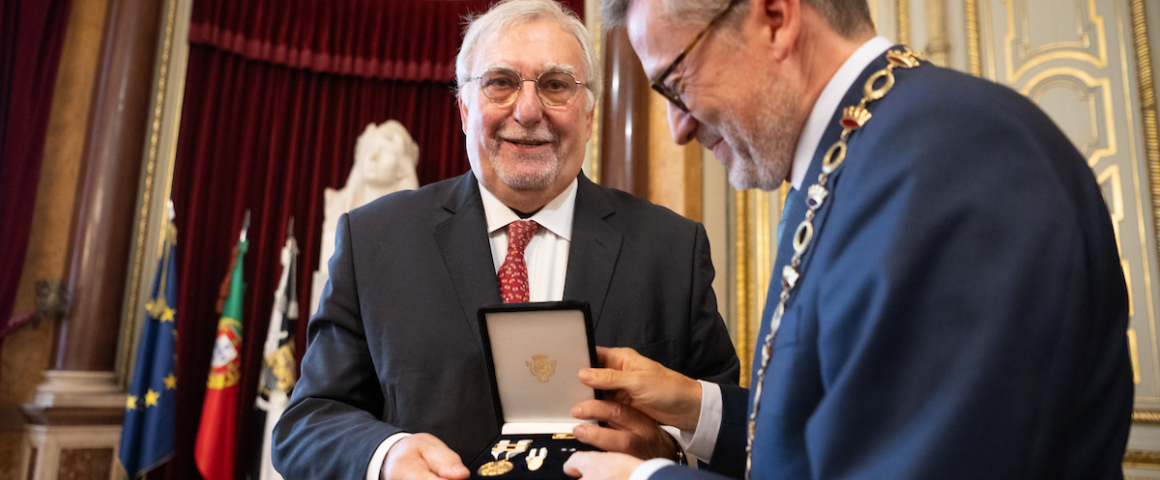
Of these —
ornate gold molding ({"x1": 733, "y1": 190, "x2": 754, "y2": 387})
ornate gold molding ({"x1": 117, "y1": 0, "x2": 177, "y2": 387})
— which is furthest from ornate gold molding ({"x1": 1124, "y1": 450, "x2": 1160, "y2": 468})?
ornate gold molding ({"x1": 117, "y1": 0, "x2": 177, "y2": 387})

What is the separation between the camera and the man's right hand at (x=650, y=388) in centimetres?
136

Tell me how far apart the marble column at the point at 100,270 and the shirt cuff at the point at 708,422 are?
14.2 feet

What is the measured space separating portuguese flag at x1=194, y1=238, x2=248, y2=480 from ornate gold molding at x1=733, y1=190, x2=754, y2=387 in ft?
10.9

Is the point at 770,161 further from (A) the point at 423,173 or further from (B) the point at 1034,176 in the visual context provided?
(A) the point at 423,173

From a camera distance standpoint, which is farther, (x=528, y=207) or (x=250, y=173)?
(x=250, y=173)

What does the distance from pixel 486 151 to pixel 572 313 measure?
681mm

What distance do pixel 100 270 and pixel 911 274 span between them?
5.05 metres

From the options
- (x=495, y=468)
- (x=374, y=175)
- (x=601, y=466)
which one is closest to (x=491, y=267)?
(x=495, y=468)

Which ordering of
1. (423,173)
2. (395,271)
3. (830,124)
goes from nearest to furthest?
1. (830,124)
2. (395,271)
3. (423,173)

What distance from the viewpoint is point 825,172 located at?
3.39ft

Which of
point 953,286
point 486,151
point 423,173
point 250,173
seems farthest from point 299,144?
point 953,286

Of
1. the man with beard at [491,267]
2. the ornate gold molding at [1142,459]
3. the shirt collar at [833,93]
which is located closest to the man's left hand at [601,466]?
the man with beard at [491,267]

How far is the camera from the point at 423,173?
5953 mm

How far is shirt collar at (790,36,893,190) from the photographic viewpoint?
1101 mm
